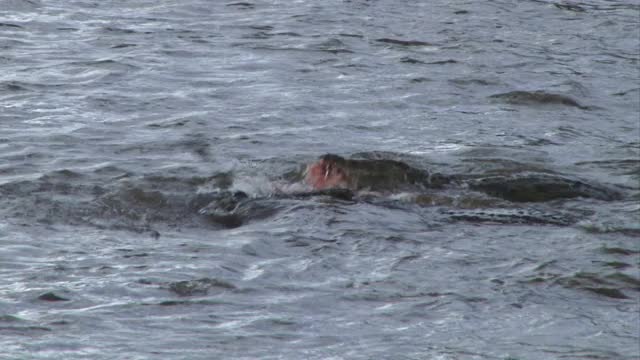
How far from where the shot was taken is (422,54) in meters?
14.5

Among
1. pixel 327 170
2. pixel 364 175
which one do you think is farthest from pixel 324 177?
pixel 364 175

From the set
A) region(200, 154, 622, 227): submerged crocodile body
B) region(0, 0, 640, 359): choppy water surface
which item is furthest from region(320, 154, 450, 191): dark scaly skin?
region(0, 0, 640, 359): choppy water surface

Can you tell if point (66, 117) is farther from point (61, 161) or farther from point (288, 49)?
point (288, 49)

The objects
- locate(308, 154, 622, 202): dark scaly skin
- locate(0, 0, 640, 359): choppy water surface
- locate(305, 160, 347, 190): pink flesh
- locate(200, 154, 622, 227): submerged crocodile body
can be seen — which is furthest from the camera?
locate(305, 160, 347, 190): pink flesh

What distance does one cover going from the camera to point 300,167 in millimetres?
10656

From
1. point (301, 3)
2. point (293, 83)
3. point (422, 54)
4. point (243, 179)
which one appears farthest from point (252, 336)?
point (301, 3)

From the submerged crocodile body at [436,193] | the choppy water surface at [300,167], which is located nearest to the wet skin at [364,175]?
the submerged crocodile body at [436,193]

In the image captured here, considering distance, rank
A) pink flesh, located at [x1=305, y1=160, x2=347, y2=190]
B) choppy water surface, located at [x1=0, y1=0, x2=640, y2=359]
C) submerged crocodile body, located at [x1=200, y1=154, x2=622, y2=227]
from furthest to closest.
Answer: pink flesh, located at [x1=305, y1=160, x2=347, y2=190]
submerged crocodile body, located at [x1=200, y1=154, x2=622, y2=227]
choppy water surface, located at [x1=0, y1=0, x2=640, y2=359]

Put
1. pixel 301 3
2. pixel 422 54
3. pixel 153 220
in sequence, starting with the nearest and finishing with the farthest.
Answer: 1. pixel 153 220
2. pixel 422 54
3. pixel 301 3

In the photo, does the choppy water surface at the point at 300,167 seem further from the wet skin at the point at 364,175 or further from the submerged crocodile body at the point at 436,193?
the wet skin at the point at 364,175

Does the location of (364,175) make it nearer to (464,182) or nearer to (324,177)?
(324,177)

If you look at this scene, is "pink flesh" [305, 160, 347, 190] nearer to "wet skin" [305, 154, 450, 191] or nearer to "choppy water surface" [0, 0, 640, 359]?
"wet skin" [305, 154, 450, 191]

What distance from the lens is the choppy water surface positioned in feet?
24.1

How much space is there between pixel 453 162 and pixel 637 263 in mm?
2623
